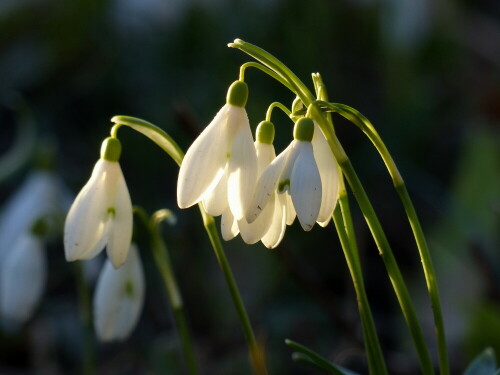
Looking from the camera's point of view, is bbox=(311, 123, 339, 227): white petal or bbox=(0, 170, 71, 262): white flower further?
bbox=(0, 170, 71, 262): white flower

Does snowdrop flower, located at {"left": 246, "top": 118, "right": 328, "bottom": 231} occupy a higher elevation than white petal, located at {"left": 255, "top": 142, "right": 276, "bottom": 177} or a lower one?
lower

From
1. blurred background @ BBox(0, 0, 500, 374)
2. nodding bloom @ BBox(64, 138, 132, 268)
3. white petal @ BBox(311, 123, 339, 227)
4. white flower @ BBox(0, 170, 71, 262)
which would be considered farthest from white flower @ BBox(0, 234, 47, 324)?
white petal @ BBox(311, 123, 339, 227)

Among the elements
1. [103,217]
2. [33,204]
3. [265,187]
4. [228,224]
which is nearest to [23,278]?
[33,204]

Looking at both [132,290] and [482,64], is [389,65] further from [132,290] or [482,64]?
[132,290]

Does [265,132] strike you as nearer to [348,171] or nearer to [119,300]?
[348,171]

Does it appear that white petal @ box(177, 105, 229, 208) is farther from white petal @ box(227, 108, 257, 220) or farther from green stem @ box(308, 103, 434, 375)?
green stem @ box(308, 103, 434, 375)

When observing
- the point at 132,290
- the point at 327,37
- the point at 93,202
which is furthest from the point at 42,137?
the point at 93,202

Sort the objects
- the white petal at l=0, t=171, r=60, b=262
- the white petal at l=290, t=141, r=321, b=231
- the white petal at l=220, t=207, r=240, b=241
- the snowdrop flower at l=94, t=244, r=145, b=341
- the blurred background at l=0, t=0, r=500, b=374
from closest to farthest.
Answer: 1. the white petal at l=290, t=141, r=321, b=231
2. the white petal at l=220, t=207, r=240, b=241
3. the snowdrop flower at l=94, t=244, r=145, b=341
4. the white petal at l=0, t=171, r=60, b=262
5. the blurred background at l=0, t=0, r=500, b=374
